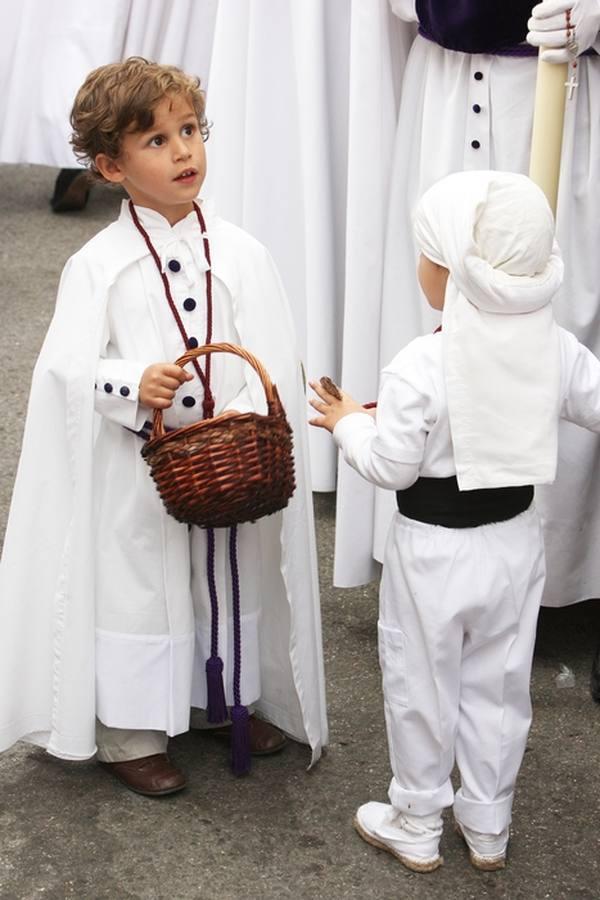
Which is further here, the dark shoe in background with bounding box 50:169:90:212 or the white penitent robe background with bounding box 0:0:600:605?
the dark shoe in background with bounding box 50:169:90:212

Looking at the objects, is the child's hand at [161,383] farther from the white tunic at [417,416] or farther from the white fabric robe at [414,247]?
the white fabric robe at [414,247]

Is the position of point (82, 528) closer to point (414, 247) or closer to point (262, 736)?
point (262, 736)

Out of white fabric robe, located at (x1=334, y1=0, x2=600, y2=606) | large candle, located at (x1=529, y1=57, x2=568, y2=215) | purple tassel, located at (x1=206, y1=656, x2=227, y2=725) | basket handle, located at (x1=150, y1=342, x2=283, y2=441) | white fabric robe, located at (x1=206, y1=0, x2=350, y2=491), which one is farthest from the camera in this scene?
white fabric robe, located at (x1=206, y1=0, x2=350, y2=491)

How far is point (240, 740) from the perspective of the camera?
127 inches

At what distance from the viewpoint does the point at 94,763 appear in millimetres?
3348

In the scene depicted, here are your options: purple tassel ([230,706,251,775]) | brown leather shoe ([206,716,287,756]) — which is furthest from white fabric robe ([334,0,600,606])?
purple tassel ([230,706,251,775])

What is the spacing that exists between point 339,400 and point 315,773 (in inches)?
36.0

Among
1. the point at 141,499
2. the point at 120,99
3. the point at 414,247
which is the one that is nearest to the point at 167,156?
the point at 120,99

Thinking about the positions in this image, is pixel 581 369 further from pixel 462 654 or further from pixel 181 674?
pixel 181 674

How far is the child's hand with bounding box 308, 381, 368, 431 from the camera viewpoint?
2.82 meters

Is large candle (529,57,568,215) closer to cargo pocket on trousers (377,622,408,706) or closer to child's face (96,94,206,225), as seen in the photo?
child's face (96,94,206,225)

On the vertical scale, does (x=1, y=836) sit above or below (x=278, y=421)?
below

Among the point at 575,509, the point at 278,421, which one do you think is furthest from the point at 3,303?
the point at 278,421

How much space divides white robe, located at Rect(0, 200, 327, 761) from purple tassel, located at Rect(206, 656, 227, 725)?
0.18 ft
